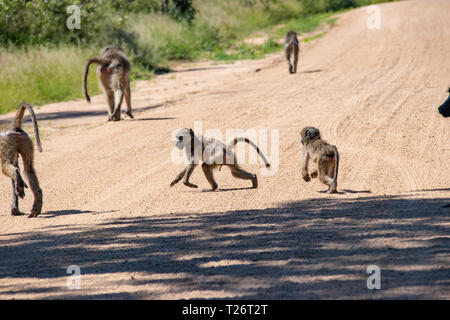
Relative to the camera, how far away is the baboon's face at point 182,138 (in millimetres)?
8422

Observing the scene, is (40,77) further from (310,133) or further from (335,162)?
(335,162)

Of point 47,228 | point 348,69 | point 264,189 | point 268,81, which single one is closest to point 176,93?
point 268,81

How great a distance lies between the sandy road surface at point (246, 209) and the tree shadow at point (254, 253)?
2 cm

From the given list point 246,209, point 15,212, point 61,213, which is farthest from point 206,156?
point 15,212

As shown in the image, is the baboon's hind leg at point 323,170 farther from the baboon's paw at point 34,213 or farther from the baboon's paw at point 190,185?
the baboon's paw at point 34,213

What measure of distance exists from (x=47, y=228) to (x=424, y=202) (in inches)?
164

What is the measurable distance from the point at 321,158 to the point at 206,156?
1479 mm

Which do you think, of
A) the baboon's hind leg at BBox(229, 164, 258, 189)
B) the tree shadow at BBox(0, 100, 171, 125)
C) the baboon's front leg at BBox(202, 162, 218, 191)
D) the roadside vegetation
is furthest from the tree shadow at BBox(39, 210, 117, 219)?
the roadside vegetation

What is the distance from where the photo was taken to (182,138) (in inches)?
332

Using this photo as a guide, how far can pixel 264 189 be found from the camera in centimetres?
842

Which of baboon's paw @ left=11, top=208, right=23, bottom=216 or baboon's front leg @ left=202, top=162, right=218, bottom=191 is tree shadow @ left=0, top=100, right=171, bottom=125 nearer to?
baboon's front leg @ left=202, top=162, right=218, bottom=191

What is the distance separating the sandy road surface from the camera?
212 inches
